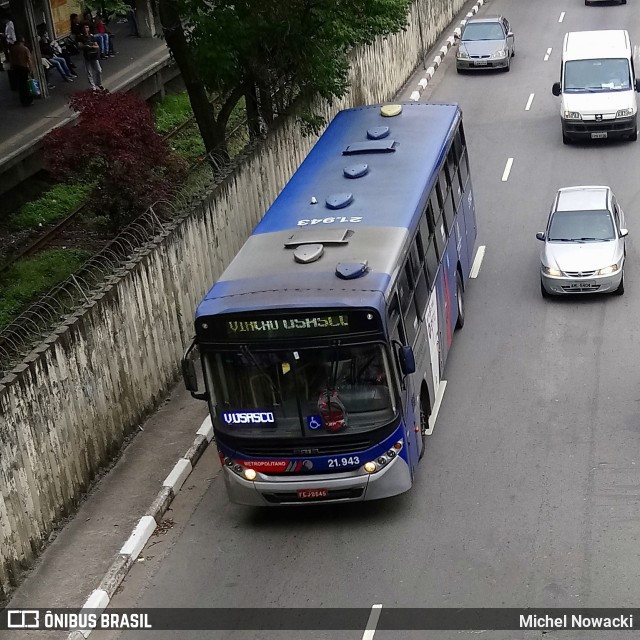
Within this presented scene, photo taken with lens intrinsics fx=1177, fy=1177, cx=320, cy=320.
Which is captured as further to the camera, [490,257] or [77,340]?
[490,257]

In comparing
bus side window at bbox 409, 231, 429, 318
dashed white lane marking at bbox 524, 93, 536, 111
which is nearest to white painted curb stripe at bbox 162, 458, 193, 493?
bus side window at bbox 409, 231, 429, 318

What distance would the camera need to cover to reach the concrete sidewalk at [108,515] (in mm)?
12750

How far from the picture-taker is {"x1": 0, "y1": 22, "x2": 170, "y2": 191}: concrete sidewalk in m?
25.8

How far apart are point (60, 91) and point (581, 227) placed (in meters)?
16.2

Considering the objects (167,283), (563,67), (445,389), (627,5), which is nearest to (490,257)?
(445,389)

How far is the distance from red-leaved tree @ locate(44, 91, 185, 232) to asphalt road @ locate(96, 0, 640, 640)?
599cm

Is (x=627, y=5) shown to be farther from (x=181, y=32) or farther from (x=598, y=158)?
(x=181, y=32)

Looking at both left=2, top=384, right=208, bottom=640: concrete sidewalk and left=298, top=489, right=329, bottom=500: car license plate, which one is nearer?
left=2, top=384, right=208, bottom=640: concrete sidewalk

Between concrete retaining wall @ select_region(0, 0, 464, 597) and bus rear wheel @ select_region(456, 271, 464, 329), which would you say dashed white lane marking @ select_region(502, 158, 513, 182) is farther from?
bus rear wheel @ select_region(456, 271, 464, 329)

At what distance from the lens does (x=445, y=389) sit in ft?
56.2

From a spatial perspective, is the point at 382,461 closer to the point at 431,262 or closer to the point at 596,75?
the point at 431,262

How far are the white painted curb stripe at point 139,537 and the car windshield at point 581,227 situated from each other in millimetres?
9682

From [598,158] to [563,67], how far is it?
301cm

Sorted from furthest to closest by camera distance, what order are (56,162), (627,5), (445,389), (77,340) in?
1. (627,5)
2. (56,162)
3. (445,389)
4. (77,340)
